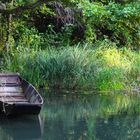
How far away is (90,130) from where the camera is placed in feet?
33.0

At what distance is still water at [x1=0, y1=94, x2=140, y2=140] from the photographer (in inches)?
383

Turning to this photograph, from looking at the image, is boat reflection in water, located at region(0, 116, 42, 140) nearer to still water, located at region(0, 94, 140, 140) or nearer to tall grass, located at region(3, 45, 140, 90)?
still water, located at region(0, 94, 140, 140)

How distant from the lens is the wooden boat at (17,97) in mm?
10367

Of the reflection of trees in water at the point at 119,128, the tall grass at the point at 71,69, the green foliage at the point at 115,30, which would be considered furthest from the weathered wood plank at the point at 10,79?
the green foliage at the point at 115,30

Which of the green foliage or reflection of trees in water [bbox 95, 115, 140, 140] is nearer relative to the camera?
reflection of trees in water [bbox 95, 115, 140, 140]

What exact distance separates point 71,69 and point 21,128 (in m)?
4.67

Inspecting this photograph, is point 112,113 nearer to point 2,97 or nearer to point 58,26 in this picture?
point 2,97

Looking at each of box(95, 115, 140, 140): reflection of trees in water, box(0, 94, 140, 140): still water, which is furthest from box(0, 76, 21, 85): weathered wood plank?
box(95, 115, 140, 140): reflection of trees in water

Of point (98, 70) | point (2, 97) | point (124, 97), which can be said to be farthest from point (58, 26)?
point (2, 97)

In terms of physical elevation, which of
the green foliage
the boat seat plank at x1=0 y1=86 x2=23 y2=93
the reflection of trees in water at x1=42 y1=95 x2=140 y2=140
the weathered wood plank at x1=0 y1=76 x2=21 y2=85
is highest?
the green foliage

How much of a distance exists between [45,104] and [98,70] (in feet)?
8.56

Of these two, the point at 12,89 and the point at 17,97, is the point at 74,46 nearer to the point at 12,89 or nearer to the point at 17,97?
the point at 12,89

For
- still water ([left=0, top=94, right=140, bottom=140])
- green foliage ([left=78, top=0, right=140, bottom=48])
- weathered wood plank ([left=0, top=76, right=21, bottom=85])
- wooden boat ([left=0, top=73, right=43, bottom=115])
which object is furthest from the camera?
green foliage ([left=78, top=0, right=140, bottom=48])

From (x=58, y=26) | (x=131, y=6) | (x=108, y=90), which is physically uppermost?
(x=131, y=6)
